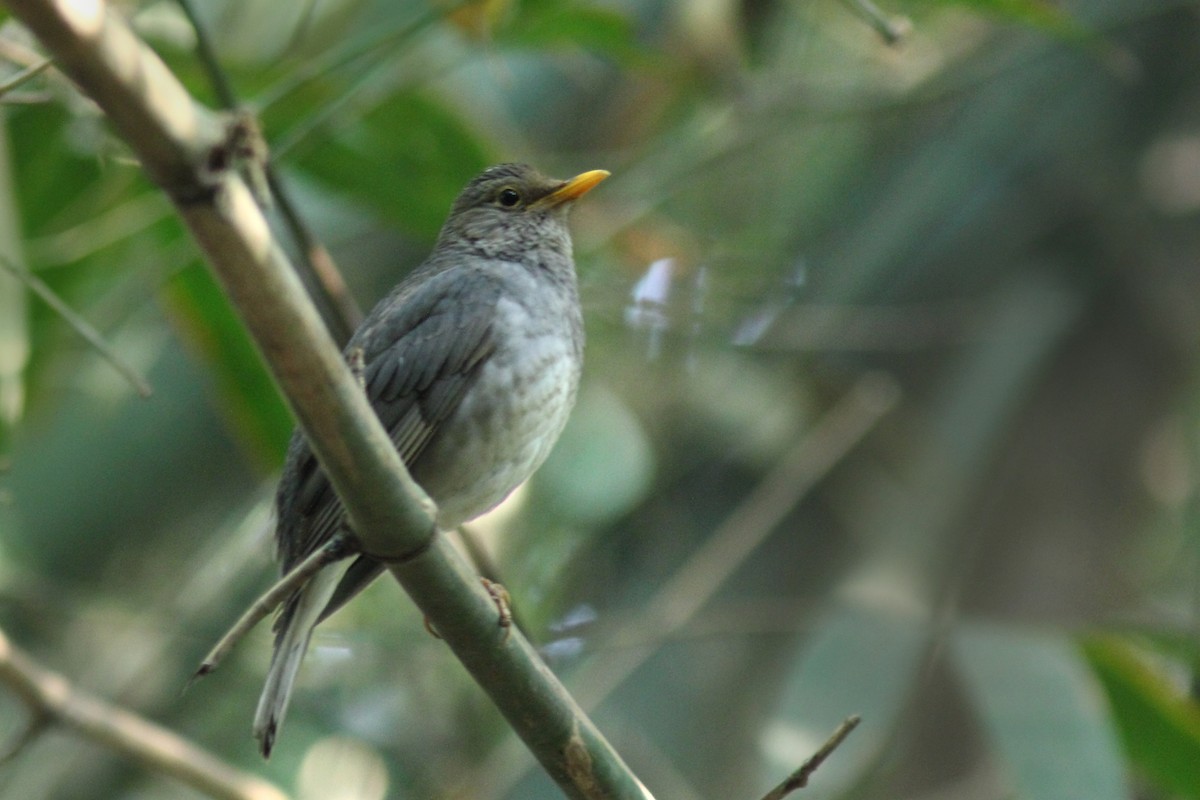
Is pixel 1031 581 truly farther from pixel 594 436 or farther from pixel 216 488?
pixel 216 488

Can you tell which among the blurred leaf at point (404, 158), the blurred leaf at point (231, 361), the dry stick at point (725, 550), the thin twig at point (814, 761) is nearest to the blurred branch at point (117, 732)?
the blurred leaf at point (231, 361)

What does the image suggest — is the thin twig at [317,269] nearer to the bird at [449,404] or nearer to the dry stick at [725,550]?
the bird at [449,404]

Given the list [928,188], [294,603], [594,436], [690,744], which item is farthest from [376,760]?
[928,188]

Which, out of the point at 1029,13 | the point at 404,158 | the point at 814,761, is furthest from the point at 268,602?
the point at 1029,13

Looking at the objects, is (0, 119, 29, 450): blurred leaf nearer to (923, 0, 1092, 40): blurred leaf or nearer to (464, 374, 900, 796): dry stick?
(464, 374, 900, 796): dry stick

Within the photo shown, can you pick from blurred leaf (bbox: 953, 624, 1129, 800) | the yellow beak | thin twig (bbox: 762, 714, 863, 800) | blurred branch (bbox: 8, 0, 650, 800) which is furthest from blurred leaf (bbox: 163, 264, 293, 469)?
thin twig (bbox: 762, 714, 863, 800)

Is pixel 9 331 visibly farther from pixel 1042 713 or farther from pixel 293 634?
pixel 1042 713
